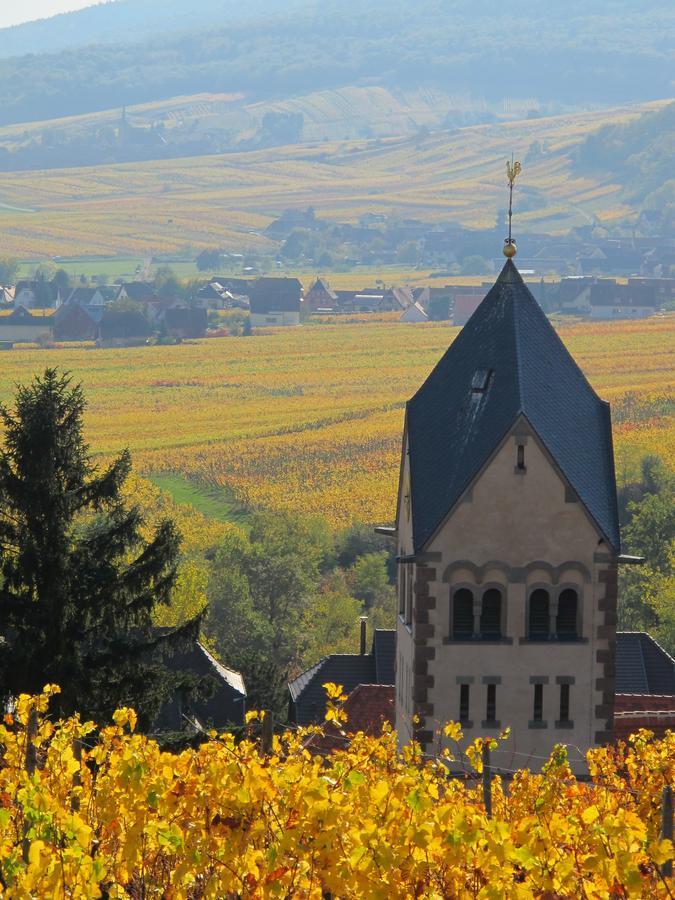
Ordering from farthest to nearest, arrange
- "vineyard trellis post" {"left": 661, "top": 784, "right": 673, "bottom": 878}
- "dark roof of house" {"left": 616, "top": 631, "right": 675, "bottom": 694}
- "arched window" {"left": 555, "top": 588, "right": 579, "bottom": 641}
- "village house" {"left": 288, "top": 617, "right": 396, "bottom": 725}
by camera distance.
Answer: "village house" {"left": 288, "top": 617, "right": 396, "bottom": 725} < "dark roof of house" {"left": 616, "top": 631, "right": 675, "bottom": 694} < "arched window" {"left": 555, "top": 588, "right": 579, "bottom": 641} < "vineyard trellis post" {"left": 661, "top": 784, "right": 673, "bottom": 878}

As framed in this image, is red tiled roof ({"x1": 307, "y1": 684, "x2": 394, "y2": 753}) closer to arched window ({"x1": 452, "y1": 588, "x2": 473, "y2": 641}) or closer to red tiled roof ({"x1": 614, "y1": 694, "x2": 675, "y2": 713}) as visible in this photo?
red tiled roof ({"x1": 614, "y1": 694, "x2": 675, "y2": 713})

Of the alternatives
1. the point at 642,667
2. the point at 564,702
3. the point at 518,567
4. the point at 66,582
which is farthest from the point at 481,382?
the point at 642,667

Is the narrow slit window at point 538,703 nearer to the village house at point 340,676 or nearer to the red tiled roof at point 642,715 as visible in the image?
the red tiled roof at point 642,715

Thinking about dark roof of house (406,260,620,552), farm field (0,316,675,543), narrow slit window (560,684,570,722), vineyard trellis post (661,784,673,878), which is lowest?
vineyard trellis post (661,784,673,878)

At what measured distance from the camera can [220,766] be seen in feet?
68.2

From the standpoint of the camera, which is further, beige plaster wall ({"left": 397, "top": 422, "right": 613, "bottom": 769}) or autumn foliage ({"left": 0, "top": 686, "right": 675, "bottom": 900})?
beige plaster wall ({"left": 397, "top": 422, "right": 613, "bottom": 769})

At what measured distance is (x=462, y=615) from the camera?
36.2 m

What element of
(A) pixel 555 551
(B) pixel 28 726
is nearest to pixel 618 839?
(B) pixel 28 726

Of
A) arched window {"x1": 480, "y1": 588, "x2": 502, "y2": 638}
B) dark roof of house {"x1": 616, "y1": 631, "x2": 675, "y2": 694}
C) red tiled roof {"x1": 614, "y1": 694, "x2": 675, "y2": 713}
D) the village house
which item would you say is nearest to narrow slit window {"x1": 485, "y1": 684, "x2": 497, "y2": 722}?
arched window {"x1": 480, "y1": 588, "x2": 502, "y2": 638}

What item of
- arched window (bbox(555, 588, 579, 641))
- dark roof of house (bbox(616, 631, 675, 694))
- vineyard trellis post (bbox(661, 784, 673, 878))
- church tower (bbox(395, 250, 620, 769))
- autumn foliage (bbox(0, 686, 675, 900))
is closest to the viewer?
autumn foliage (bbox(0, 686, 675, 900))

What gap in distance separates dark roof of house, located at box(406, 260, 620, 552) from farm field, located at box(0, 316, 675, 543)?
209ft

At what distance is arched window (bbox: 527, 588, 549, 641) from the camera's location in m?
36.1

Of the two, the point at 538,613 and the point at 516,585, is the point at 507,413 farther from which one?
Answer: the point at 538,613

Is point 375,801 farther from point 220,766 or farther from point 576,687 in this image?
point 576,687
